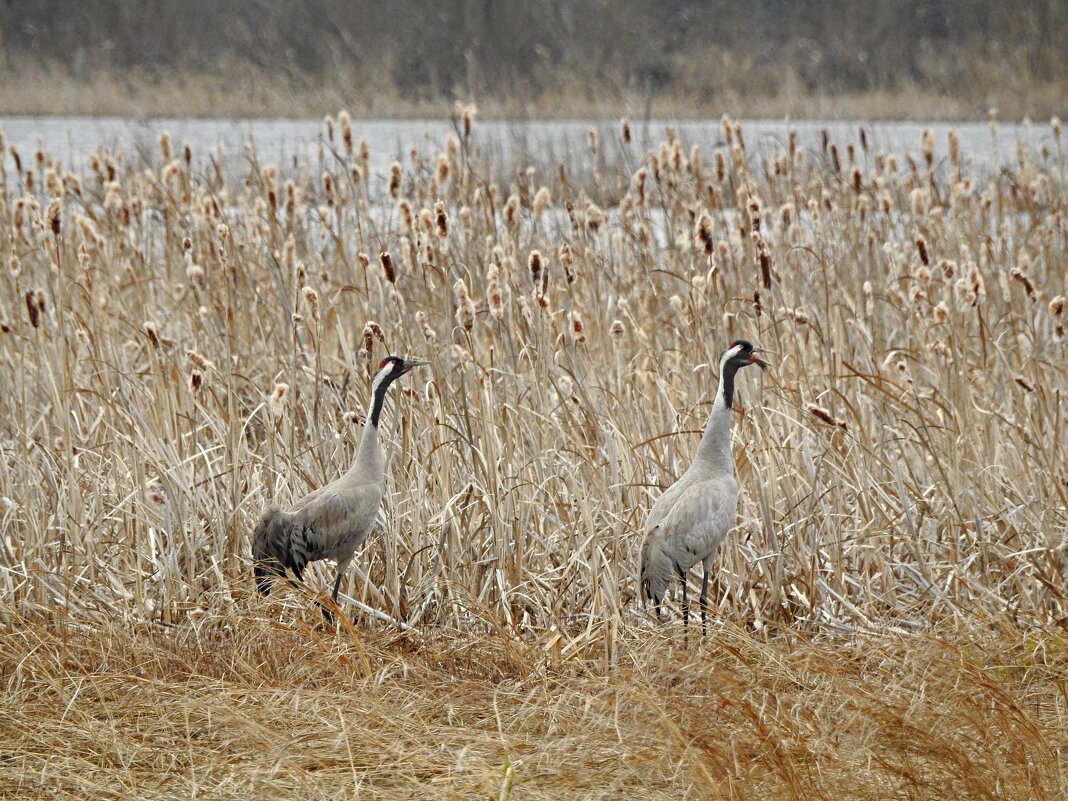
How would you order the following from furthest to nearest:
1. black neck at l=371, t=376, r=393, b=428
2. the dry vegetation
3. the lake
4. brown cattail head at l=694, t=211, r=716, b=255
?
the lake → brown cattail head at l=694, t=211, r=716, b=255 → black neck at l=371, t=376, r=393, b=428 → the dry vegetation

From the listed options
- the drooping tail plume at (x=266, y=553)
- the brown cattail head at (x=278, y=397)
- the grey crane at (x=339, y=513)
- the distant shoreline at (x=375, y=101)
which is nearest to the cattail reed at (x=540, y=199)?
the brown cattail head at (x=278, y=397)

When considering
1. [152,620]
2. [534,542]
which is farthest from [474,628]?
[152,620]

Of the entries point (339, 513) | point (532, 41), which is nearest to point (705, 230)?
point (339, 513)

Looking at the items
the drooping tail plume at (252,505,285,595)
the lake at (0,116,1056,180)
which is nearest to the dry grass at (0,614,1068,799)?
the drooping tail plume at (252,505,285,595)

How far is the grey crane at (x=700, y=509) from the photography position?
3.23 meters

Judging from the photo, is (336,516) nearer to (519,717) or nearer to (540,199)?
(519,717)

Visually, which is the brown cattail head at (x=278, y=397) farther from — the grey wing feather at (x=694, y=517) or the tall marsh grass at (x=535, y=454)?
the grey wing feather at (x=694, y=517)

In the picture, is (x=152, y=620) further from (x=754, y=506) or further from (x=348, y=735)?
(x=754, y=506)

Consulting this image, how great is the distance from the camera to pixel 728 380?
325 cm

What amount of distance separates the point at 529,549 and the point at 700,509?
927mm

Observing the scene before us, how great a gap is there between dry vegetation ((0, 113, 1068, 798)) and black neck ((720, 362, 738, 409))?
52cm

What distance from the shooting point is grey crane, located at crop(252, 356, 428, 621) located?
10.9 ft

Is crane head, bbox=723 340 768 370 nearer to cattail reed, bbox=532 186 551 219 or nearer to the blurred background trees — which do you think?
cattail reed, bbox=532 186 551 219

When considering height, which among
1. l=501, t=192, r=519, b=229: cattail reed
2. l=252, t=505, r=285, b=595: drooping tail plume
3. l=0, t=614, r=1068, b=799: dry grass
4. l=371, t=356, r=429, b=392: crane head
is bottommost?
l=0, t=614, r=1068, b=799: dry grass
